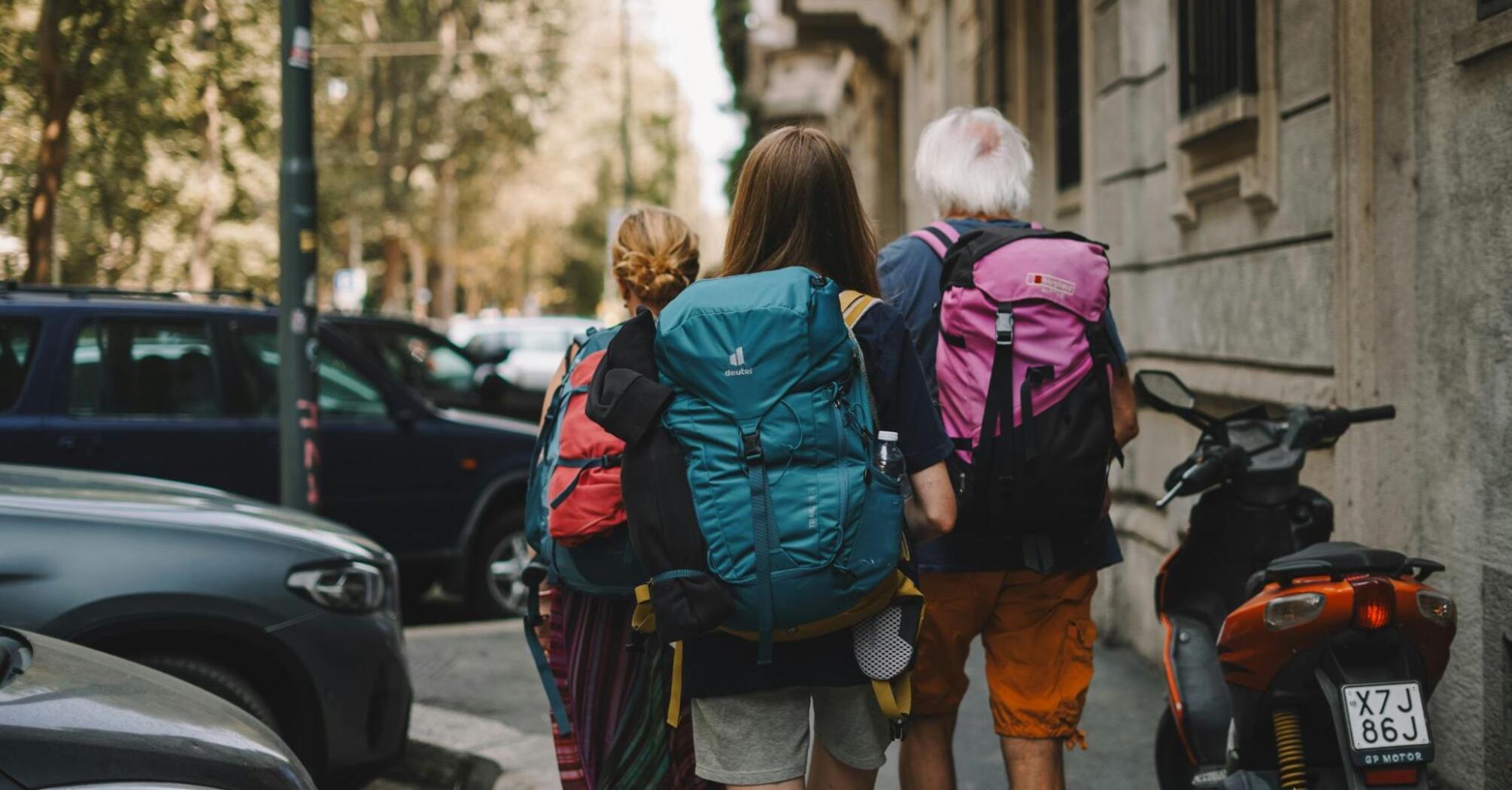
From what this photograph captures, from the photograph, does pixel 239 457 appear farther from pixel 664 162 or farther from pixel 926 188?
pixel 664 162

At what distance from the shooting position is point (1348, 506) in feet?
16.7

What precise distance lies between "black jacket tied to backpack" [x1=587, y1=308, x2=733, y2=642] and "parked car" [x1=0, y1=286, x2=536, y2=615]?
542 cm

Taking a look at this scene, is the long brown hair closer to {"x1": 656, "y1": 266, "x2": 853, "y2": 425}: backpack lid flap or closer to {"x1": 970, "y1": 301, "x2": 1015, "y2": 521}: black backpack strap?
{"x1": 656, "y1": 266, "x2": 853, "y2": 425}: backpack lid flap

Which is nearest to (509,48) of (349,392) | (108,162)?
(108,162)

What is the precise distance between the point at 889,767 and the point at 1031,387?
99.2 inches

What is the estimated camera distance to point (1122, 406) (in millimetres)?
3777

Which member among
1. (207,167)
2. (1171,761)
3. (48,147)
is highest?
(207,167)

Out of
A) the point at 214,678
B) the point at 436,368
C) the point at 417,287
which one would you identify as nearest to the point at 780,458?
the point at 214,678

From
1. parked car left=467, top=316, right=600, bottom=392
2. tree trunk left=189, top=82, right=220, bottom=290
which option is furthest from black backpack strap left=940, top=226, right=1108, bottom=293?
parked car left=467, top=316, right=600, bottom=392

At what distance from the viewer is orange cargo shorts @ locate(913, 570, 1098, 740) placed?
3.72 m

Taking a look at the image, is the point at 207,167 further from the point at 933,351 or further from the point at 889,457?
the point at 889,457

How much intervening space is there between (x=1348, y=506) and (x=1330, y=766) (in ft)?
6.26

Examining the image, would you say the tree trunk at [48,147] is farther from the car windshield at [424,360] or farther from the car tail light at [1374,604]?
the car tail light at [1374,604]

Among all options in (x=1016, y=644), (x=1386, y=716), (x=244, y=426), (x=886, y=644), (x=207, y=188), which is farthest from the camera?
(x=207, y=188)
